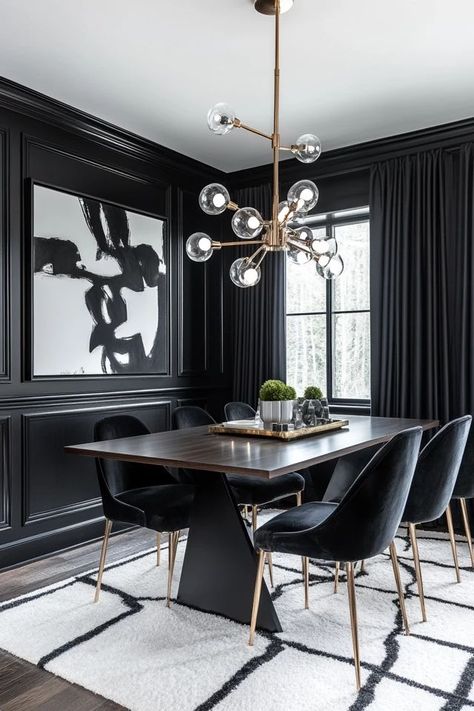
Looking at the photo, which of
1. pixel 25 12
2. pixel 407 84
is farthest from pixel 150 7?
pixel 407 84

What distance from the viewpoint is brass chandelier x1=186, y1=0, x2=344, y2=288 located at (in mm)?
2641

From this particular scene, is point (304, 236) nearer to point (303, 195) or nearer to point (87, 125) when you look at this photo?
point (303, 195)

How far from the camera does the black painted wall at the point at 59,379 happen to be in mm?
3406

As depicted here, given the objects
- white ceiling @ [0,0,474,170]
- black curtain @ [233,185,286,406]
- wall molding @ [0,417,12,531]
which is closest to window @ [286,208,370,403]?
black curtain @ [233,185,286,406]

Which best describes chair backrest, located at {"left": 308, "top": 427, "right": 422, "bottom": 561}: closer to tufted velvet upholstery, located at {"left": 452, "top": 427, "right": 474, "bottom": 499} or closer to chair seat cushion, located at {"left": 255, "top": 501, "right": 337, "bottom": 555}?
chair seat cushion, located at {"left": 255, "top": 501, "right": 337, "bottom": 555}

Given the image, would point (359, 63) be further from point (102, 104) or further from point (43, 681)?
point (43, 681)

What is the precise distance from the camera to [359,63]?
3.23 m

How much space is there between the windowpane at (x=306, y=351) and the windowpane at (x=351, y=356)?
111 millimetres

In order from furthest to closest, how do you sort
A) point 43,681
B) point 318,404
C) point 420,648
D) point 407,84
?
point 407,84, point 318,404, point 420,648, point 43,681

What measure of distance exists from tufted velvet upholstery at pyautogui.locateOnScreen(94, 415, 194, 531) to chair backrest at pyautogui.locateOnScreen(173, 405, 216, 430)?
0.43m

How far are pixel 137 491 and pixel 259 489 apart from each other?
657 mm

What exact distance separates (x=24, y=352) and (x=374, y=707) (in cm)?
258

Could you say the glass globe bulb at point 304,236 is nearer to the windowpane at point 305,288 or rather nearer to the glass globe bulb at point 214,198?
the glass globe bulb at point 214,198

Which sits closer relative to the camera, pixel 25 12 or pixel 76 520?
pixel 25 12
